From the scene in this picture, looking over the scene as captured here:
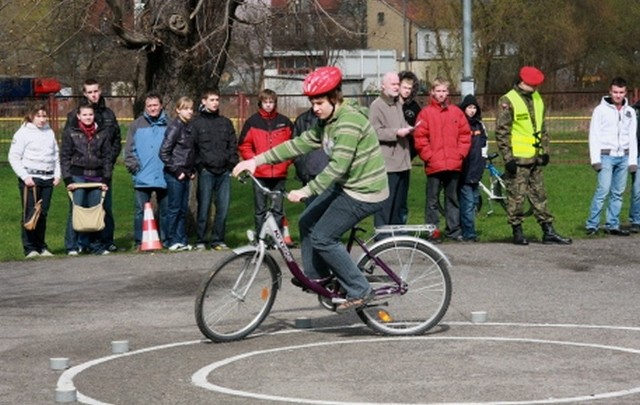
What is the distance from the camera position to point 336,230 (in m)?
11.6

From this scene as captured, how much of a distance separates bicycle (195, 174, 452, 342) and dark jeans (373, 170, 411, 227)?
4.95 m

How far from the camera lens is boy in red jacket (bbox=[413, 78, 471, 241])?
18.3 meters

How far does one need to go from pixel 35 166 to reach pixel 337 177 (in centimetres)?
803

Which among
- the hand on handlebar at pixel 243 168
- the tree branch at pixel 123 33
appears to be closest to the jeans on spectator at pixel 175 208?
the tree branch at pixel 123 33

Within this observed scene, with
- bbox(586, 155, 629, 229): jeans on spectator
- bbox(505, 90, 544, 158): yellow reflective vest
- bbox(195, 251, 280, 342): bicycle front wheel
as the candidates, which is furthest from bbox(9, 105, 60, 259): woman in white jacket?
bbox(195, 251, 280, 342): bicycle front wheel

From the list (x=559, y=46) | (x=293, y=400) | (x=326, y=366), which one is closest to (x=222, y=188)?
(x=326, y=366)

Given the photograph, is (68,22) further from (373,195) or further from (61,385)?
(61,385)

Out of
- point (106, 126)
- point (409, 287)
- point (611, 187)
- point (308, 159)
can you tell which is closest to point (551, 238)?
→ point (611, 187)

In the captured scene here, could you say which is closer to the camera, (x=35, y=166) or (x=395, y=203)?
(x=395, y=203)

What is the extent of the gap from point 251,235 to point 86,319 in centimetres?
244

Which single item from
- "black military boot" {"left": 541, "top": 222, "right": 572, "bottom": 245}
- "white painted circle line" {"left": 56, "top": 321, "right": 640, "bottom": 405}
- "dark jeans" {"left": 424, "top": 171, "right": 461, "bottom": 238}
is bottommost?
"black military boot" {"left": 541, "top": 222, "right": 572, "bottom": 245}

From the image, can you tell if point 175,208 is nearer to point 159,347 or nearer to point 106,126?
point 106,126

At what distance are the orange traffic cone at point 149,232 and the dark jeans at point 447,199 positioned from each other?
325 centimetres

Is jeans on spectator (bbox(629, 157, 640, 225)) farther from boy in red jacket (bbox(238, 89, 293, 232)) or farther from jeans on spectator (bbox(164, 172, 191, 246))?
jeans on spectator (bbox(164, 172, 191, 246))
